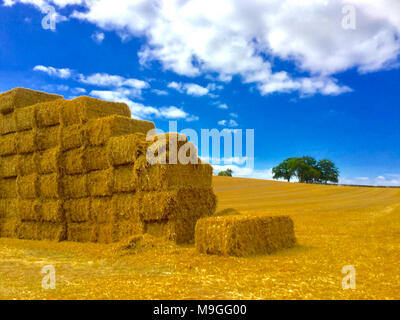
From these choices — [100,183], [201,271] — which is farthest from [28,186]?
[201,271]

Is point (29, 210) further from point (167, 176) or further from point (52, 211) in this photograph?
point (167, 176)

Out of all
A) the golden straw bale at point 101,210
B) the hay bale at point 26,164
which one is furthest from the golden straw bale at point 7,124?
the golden straw bale at point 101,210

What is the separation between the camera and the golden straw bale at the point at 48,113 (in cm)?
1278

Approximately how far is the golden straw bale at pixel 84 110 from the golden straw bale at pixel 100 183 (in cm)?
188

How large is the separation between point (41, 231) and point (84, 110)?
15.9 ft

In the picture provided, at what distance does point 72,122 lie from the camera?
40.6 ft

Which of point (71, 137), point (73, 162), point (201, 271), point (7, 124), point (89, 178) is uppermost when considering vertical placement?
point (7, 124)

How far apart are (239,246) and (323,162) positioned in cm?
7296

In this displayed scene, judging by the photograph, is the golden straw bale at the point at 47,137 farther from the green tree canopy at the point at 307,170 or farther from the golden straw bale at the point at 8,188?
the green tree canopy at the point at 307,170

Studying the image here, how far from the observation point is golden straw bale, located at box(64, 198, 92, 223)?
1190 cm

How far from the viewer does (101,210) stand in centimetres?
1152

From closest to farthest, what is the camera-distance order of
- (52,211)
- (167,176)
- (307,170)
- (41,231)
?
1. (167,176)
2. (52,211)
3. (41,231)
4. (307,170)
